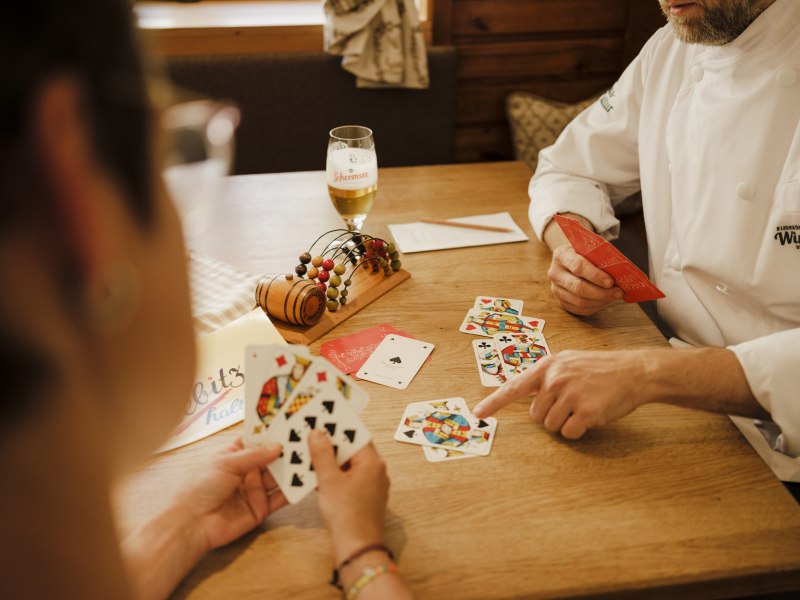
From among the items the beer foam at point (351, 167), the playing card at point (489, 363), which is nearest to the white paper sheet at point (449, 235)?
the beer foam at point (351, 167)

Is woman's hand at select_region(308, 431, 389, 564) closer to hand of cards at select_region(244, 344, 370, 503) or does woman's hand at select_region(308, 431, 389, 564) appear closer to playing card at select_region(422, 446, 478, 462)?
hand of cards at select_region(244, 344, 370, 503)

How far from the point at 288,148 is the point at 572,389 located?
2.15 m

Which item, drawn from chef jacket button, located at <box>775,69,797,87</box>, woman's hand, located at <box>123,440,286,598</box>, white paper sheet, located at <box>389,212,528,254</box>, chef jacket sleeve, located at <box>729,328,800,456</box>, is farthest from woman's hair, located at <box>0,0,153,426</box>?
chef jacket button, located at <box>775,69,797,87</box>

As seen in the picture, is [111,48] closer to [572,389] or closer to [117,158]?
[117,158]

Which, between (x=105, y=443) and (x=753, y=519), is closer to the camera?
(x=105, y=443)

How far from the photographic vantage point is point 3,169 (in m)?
0.36

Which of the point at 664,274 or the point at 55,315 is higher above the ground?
the point at 55,315

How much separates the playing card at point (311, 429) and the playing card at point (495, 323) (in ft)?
1.45

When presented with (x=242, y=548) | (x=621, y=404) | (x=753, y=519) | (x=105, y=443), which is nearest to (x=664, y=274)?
(x=621, y=404)

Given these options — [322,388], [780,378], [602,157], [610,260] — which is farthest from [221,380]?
[602,157]

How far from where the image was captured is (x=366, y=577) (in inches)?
31.4

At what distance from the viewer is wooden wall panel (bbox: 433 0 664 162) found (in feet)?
9.95

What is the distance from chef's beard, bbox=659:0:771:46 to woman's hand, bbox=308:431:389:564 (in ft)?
3.79

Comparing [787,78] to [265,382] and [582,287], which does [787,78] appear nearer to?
[582,287]
